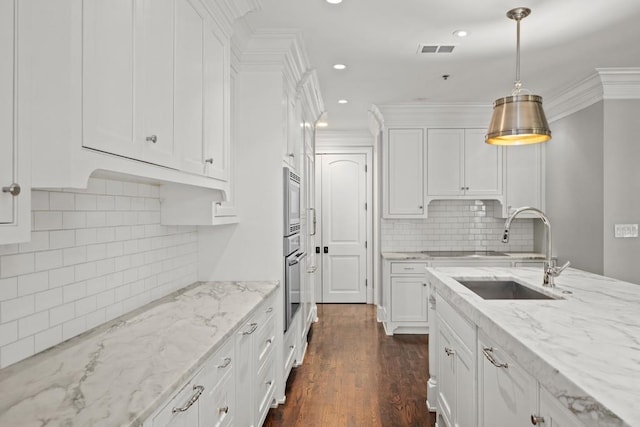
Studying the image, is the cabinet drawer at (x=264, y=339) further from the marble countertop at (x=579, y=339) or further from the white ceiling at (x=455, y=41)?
the white ceiling at (x=455, y=41)

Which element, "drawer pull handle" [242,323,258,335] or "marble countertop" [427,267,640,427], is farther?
"drawer pull handle" [242,323,258,335]

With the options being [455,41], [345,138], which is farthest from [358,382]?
[345,138]

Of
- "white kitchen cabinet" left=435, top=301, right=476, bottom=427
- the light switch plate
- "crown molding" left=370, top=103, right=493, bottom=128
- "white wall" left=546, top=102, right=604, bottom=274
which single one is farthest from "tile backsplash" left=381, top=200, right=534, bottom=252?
"white kitchen cabinet" left=435, top=301, right=476, bottom=427

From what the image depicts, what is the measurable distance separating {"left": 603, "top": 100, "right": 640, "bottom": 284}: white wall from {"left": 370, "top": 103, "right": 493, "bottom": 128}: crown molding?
133 cm

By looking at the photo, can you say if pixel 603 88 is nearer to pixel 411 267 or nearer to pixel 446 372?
pixel 411 267

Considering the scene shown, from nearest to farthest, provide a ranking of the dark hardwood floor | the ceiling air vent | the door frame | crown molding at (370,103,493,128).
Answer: the dark hardwood floor
the ceiling air vent
crown molding at (370,103,493,128)
the door frame

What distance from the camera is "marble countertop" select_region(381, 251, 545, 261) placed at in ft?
15.0

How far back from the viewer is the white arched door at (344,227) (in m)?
6.33

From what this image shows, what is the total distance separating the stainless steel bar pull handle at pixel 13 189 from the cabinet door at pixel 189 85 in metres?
0.83

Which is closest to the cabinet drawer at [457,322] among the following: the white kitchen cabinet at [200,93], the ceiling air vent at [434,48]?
the white kitchen cabinet at [200,93]

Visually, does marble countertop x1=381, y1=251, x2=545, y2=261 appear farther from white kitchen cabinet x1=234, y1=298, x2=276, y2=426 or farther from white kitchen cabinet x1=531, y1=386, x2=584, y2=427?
white kitchen cabinet x1=531, y1=386, x2=584, y2=427

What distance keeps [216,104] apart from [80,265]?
1.06 metres

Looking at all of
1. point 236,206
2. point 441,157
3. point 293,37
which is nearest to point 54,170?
point 236,206

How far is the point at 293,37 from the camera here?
2.88 metres
